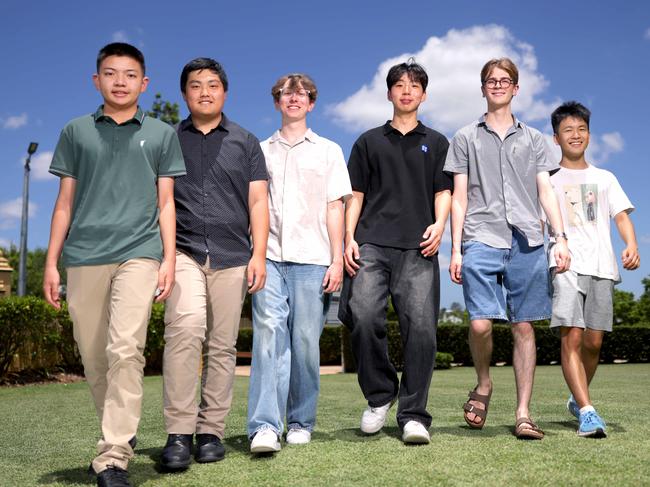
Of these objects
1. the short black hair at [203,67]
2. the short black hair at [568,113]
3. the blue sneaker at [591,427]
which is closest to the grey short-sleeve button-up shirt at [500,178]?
the short black hair at [568,113]

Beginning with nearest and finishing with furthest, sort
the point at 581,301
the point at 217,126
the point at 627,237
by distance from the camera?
the point at 217,126
the point at 581,301
the point at 627,237

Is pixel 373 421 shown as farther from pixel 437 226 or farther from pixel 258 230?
pixel 258 230

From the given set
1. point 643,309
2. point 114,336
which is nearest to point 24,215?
point 114,336

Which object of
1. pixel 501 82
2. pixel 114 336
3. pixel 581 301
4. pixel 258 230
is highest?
pixel 501 82

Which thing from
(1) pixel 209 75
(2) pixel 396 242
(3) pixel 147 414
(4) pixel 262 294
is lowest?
(3) pixel 147 414

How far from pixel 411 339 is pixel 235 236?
1378 millimetres

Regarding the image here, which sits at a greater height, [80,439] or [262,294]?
[262,294]

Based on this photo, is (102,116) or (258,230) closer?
(102,116)

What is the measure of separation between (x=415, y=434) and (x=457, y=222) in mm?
1505

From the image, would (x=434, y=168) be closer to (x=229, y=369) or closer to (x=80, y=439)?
(x=229, y=369)

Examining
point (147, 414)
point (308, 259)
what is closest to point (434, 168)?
point (308, 259)

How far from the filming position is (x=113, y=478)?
134 inches

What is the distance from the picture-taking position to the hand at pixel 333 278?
4605 mm

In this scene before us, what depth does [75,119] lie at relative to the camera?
157 inches
